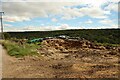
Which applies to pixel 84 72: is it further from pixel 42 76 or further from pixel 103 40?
pixel 103 40

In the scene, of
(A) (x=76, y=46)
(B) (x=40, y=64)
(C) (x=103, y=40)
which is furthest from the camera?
(C) (x=103, y=40)

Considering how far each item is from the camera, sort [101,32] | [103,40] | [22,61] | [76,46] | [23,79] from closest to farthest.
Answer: [23,79] → [22,61] → [76,46] → [103,40] → [101,32]

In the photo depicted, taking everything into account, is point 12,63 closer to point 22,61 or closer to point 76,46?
point 22,61

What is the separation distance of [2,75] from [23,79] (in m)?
0.95

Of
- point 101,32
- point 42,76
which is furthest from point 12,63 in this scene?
point 101,32

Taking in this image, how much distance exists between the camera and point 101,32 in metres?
36.1

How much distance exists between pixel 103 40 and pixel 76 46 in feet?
30.5

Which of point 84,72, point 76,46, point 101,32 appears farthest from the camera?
point 101,32

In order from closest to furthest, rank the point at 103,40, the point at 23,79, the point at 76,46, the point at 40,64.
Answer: the point at 23,79 → the point at 40,64 → the point at 76,46 → the point at 103,40

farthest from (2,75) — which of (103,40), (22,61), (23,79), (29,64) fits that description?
(103,40)

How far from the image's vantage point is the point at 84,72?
307 inches

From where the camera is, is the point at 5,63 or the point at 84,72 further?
the point at 5,63

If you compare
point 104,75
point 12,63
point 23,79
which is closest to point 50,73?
point 23,79

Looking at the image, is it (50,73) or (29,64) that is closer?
(50,73)
